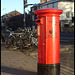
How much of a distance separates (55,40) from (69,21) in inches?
1547

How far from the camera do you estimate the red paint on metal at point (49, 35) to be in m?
4.25

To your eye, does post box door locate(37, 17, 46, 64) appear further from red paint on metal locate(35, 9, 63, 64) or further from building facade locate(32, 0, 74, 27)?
building facade locate(32, 0, 74, 27)

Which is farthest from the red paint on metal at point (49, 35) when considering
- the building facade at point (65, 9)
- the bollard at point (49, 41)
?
the building facade at point (65, 9)

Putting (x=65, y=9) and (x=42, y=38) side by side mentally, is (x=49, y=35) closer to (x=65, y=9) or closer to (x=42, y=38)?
(x=42, y=38)

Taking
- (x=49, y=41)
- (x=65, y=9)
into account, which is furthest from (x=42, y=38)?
(x=65, y=9)

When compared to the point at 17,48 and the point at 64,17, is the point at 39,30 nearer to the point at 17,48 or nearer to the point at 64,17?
the point at 17,48

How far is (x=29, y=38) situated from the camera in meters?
10.2

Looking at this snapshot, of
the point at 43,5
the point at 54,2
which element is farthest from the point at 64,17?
the point at 43,5

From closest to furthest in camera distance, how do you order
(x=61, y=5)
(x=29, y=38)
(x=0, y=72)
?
1. (x=0, y=72)
2. (x=29, y=38)
3. (x=61, y=5)

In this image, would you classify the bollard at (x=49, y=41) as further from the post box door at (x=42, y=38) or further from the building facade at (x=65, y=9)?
the building facade at (x=65, y=9)

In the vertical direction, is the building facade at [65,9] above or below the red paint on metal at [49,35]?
above

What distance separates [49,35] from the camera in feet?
14.0

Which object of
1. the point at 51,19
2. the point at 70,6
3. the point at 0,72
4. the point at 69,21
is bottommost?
the point at 0,72

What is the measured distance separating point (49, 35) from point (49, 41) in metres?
0.15
